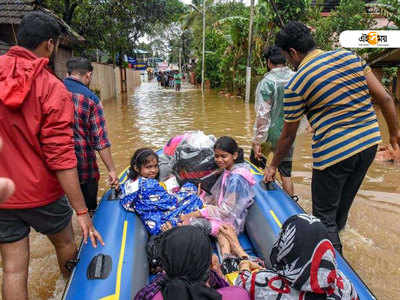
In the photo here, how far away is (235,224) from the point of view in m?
2.78

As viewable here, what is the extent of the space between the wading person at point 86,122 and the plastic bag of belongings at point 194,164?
64 cm

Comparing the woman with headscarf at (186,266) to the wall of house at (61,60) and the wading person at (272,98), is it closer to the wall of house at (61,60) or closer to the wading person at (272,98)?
the wading person at (272,98)

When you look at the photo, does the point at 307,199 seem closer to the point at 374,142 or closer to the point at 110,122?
the point at 374,142

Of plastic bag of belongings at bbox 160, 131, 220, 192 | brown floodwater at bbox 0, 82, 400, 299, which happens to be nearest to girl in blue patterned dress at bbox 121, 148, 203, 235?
plastic bag of belongings at bbox 160, 131, 220, 192

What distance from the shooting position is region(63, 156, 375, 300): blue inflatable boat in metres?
1.86

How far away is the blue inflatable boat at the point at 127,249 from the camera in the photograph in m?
1.86

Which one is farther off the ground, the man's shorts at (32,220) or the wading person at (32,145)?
the wading person at (32,145)

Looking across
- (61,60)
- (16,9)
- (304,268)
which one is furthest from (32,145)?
(61,60)

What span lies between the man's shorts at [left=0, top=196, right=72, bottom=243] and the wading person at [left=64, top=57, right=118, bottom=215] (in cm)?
86

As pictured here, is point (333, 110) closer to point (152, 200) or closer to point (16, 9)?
point (152, 200)

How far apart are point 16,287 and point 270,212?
6.15 feet

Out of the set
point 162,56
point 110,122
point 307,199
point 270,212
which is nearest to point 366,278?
point 270,212
